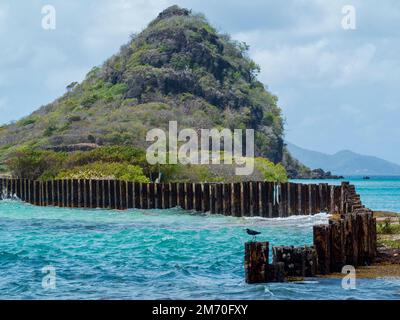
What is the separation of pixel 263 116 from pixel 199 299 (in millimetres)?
79747

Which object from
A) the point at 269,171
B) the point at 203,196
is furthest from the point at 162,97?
the point at 203,196

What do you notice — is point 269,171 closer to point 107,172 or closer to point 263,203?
point 107,172

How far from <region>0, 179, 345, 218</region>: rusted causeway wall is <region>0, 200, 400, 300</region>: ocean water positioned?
3.80 feet

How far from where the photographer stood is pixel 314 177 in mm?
149250

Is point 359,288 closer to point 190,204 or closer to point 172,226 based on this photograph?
point 172,226

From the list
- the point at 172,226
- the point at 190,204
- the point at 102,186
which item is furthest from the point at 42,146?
Result: the point at 172,226
